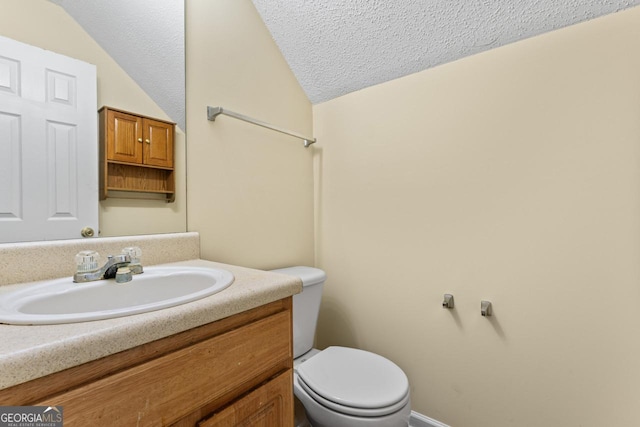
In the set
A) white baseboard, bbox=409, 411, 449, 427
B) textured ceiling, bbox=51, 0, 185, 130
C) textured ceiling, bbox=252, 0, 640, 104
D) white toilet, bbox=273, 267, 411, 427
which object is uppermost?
textured ceiling, bbox=252, 0, 640, 104

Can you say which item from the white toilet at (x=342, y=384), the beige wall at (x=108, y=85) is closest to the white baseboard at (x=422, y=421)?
the white toilet at (x=342, y=384)

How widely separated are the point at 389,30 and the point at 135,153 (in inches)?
46.0

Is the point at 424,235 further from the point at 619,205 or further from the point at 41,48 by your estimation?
the point at 41,48

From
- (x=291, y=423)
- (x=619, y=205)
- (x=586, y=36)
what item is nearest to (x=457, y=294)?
(x=619, y=205)

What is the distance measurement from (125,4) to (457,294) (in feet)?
5.64

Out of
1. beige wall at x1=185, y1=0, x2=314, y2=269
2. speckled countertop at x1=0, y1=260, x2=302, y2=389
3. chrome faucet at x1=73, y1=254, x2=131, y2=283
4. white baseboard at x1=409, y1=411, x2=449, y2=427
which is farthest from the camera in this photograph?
white baseboard at x1=409, y1=411, x2=449, y2=427

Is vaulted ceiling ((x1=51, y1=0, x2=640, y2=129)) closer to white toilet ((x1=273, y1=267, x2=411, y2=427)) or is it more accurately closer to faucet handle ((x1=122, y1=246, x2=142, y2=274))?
faucet handle ((x1=122, y1=246, x2=142, y2=274))

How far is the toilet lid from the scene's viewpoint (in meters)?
1.00

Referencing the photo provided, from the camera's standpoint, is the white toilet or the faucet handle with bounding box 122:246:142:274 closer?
the faucet handle with bounding box 122:246:142:274

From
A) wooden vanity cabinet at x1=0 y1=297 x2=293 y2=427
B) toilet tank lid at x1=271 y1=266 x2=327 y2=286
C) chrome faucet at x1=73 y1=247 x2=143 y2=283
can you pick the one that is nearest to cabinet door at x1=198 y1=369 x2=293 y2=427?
wooden vanity cabinet at x1=0 y1=297 x2=293 y2=427

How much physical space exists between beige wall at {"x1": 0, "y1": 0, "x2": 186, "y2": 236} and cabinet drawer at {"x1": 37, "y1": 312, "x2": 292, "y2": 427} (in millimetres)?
617

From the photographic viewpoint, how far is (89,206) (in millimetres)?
917

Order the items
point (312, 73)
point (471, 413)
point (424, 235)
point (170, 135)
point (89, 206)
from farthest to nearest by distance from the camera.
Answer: point (312, 73), point (424, 235), point (471, 413), point (170, 135), point (89, 206)

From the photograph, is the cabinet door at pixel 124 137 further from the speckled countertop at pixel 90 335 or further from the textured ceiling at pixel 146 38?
the speckled countertop at pixel 90 335
